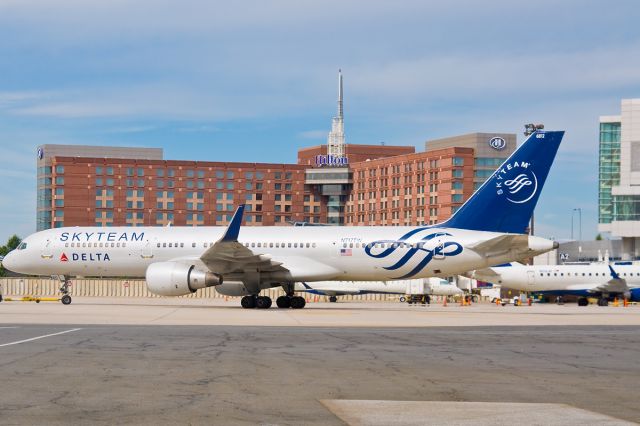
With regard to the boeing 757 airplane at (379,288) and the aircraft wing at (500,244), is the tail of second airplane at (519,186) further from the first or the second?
the boeing 757 airplane at (379,288)

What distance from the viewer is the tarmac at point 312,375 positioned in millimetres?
12609

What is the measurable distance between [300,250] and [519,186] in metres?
11.0

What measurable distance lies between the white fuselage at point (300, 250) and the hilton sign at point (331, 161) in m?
143

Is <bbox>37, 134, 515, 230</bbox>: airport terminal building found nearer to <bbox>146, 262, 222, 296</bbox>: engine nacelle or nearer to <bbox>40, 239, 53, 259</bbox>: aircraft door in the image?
<bbox>40, 239, 53, 259</bbox>: aircraft door

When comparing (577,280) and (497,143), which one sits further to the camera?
(497,143)

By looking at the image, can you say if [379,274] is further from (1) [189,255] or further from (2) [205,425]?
(2) [205,425]

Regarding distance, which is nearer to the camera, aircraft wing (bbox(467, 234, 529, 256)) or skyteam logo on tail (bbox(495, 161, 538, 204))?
aircraft wing (bbox(467, 234, 529, 256))

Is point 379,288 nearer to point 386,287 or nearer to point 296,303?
point 386,287

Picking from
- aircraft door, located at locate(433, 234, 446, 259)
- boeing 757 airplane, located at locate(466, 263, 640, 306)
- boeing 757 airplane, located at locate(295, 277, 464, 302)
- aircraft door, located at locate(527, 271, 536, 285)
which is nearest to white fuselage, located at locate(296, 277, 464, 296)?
boeing 757 airplane, located at locate(295, 277, 464, 302)

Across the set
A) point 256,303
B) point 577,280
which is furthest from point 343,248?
point 577,280

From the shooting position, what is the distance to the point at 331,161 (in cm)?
19425

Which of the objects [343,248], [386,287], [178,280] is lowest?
[386,287]

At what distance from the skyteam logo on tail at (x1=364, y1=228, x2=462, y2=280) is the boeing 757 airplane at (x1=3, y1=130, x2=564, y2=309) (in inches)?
1.9

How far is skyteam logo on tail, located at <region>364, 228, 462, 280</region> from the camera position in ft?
149
